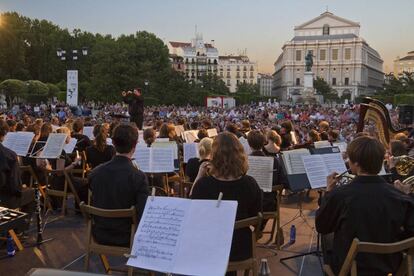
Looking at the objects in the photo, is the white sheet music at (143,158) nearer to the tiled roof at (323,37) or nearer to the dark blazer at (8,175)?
the dark blazer at (8,175)

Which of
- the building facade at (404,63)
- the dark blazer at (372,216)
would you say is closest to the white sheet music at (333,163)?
the dark blazer at (372,216)

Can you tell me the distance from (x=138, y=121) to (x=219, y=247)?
13.7 m

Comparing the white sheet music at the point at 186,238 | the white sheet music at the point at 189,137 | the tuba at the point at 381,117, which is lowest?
the white sheet music at the point at 186,238

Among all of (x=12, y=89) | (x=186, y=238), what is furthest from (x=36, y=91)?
(x=186, y=238)

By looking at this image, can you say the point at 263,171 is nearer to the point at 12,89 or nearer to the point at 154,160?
the point at 154,160

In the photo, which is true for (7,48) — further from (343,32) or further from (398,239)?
(343,32)

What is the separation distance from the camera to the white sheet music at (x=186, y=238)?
2660 mm

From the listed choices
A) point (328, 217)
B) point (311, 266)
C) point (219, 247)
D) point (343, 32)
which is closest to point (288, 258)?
point (311, 266)

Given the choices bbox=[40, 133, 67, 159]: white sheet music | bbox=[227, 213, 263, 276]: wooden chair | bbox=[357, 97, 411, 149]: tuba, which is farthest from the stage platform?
bbox=[357, 97, 411, 149]: tuba

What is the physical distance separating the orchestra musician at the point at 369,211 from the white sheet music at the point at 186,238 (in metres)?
1.09

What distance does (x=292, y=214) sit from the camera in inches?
318

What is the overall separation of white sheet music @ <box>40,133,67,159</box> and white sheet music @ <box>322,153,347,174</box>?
4.20 m

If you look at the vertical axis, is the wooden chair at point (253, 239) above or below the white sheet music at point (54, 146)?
below

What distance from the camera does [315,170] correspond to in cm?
509
